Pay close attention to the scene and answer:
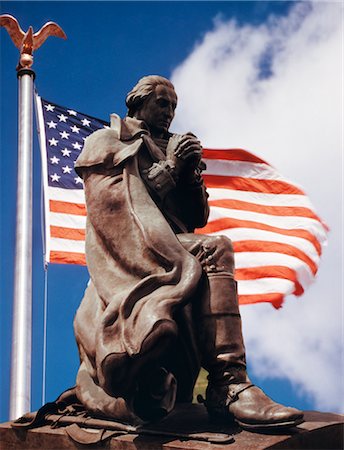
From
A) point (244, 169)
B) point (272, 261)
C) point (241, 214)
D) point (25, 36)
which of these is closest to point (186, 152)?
point (272, 261)

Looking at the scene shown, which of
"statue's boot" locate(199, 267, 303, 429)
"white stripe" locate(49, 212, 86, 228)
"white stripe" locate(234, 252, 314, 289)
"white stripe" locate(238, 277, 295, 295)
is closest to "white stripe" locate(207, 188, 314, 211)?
"white stripe" locate(234, 252, 314, 289)

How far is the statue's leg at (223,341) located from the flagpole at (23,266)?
627 cm

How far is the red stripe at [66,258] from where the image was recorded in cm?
1011

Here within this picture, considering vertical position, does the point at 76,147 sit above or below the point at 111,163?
above

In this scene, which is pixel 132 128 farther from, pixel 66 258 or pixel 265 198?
pixel 265 198

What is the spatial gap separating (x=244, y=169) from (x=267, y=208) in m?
0.79

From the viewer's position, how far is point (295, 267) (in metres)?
10.8

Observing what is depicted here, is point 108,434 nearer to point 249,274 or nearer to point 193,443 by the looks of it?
point 193,443

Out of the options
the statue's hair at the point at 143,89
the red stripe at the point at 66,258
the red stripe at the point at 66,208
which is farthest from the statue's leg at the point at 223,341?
the red stripe at the point at 66,208

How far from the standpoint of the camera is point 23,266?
11.1 meters

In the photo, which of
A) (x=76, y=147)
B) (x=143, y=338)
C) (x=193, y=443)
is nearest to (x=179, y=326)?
(x=143, y=338)

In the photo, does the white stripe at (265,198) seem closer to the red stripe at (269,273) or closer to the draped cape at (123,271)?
the red stripe at (269,273)

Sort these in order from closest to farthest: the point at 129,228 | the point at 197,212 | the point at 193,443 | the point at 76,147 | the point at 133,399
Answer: the point at 193,443 < the point at 133,399 < the point at 129,228 < the point at 197,212 < the point at 76,147

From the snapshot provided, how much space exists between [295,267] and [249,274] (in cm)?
69
